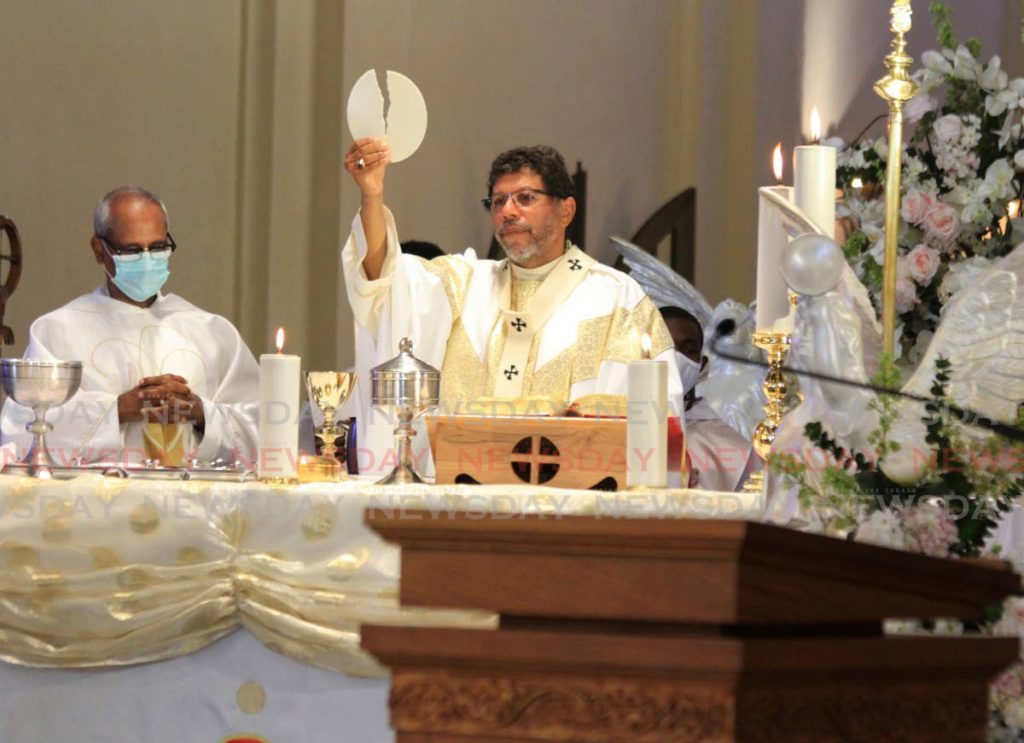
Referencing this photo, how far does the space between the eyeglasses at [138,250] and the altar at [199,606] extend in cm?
127

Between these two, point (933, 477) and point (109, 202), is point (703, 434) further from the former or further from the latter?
point (933, 477)

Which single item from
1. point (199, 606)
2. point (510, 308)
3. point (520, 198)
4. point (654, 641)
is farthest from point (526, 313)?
→ point (654, 641)

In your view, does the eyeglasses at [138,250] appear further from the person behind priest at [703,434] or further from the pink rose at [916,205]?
the pink rose at [916,205]

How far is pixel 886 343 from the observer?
2.86 meters

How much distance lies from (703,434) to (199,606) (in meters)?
2.85

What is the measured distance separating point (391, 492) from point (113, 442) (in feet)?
3.75

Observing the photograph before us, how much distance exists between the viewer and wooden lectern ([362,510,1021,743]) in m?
1.34

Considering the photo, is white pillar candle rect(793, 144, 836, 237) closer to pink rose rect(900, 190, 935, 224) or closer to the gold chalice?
pink rose rect(900, 190, 935, 224)

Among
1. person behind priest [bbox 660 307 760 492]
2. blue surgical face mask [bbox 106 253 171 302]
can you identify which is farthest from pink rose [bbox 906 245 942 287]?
blue surgical face mask [bbox 106 253 171 302]

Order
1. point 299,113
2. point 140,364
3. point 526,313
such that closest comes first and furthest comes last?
point 140,364 < point 526,313 < point 299,113

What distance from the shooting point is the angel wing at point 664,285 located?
7254 mm

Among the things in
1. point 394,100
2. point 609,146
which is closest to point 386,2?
point 609,146

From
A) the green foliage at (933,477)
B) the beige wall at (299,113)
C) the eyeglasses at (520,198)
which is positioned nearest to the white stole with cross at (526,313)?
the eyeglasses at (520,198)

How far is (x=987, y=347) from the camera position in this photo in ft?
9.29
